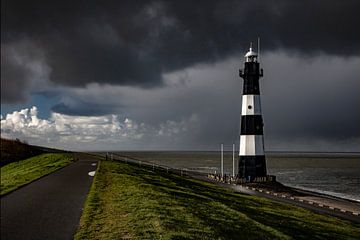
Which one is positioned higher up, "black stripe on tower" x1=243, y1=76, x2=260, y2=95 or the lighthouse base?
"black stripe on tower" x1=243, y1=76, x2=260, y2=95

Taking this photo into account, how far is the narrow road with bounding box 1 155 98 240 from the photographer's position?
41.0ft

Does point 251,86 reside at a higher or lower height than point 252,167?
higher

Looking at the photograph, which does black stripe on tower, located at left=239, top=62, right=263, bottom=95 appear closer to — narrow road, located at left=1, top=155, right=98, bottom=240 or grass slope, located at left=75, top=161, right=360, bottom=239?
grass slope, located at left=75, top=161, right=360, bottom=239

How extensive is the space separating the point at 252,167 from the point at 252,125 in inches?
207

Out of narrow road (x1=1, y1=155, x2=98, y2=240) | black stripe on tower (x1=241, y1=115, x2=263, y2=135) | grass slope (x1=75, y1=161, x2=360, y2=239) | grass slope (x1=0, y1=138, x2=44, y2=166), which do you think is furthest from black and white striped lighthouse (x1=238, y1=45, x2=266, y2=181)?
grass slope (x1=0, y1=138, x2=44, y2=166)

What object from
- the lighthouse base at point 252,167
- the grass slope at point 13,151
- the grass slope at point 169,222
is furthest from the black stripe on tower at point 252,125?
the grass slope at point 13,151

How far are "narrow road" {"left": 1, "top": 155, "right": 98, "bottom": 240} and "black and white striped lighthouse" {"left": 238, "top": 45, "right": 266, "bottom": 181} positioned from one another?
26.4 metres

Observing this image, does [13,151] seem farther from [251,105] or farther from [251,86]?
[251,86]

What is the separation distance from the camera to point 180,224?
13992mm

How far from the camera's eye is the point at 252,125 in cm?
4562

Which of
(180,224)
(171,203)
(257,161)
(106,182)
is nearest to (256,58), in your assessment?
(257,161)

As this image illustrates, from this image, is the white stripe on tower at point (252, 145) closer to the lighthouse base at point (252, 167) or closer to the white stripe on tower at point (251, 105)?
the lighthouse base at point (252, 167)

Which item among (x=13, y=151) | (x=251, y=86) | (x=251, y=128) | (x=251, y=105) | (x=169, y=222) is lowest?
(x=169, y=222)

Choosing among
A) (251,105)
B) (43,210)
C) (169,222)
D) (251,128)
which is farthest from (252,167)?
(43,210)
